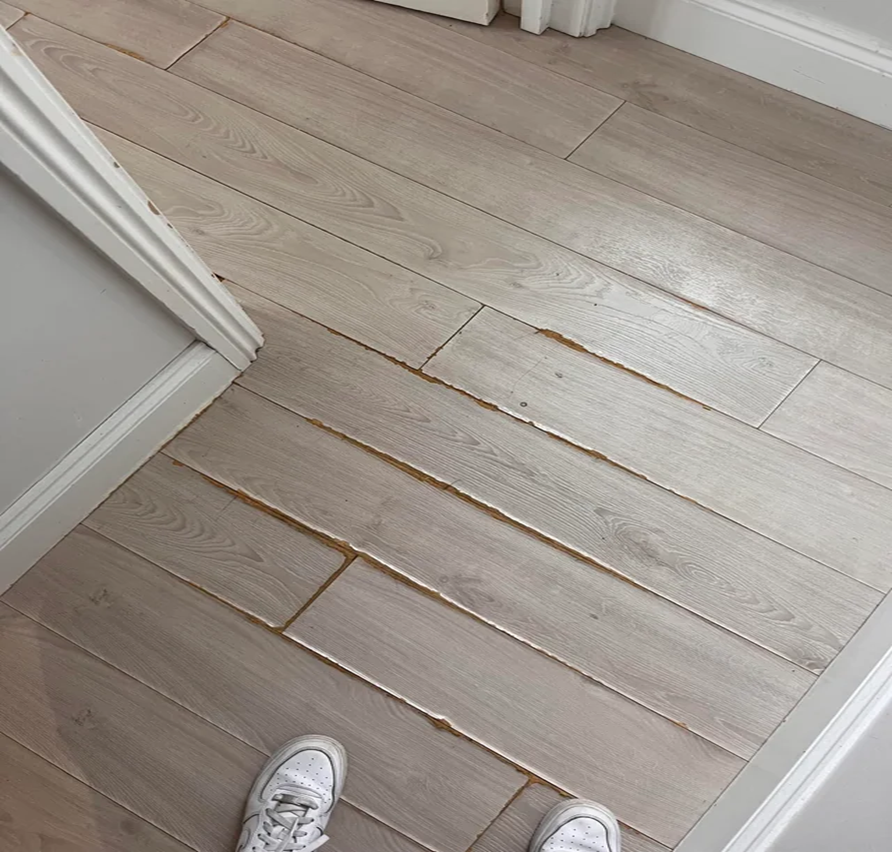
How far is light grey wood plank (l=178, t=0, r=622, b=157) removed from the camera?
62.2 inches

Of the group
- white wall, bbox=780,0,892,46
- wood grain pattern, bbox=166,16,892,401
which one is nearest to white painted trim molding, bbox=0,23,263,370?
wood grain pattern, bbox=166,16,892,401

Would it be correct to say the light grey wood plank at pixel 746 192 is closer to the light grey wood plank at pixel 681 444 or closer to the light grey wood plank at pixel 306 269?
the light grey wood plank at pixel 681 444

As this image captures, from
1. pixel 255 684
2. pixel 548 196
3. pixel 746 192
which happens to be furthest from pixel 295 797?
pixel 746 192

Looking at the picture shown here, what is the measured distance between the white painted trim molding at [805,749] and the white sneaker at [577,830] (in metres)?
0.09

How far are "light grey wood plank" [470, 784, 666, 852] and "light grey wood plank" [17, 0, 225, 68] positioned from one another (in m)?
1.34

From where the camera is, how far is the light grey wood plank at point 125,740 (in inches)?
44.8

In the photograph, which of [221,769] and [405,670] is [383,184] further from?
[221,769]

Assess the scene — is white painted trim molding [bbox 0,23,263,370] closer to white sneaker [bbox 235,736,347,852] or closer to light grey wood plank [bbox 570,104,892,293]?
white sneaker [bbox 235,736,347,852]

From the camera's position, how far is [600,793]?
1.13m

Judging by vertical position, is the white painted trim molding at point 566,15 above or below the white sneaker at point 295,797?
above

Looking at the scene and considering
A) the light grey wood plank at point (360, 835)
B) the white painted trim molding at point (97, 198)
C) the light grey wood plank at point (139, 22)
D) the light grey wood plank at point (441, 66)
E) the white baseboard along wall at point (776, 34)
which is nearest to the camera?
the white painted trim molding at point (97, 198)

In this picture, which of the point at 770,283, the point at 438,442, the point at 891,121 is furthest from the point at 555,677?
the point at 891,121

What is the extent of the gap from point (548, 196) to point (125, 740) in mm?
989

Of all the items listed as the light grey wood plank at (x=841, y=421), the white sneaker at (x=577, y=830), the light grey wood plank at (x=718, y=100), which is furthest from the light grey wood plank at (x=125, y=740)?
the light grey wood plank at (x=718, y=100)
